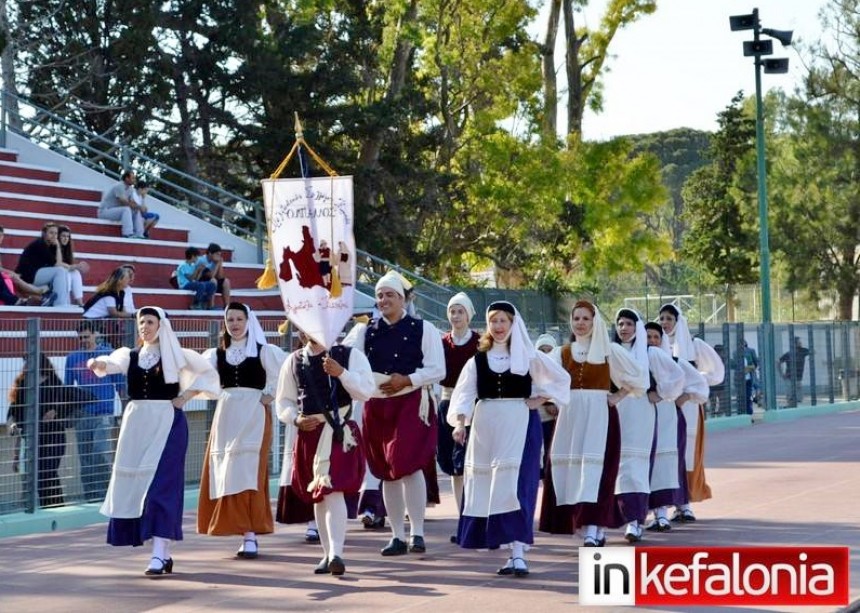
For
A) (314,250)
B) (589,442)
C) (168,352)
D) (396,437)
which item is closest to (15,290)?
(168,352)

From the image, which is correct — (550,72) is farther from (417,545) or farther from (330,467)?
(330,467)

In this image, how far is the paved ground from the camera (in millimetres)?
10695

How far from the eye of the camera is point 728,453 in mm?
23219

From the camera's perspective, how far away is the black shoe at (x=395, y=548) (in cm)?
1277

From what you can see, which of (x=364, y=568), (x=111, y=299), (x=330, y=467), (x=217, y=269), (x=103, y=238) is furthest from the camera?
(x=103, y=238)

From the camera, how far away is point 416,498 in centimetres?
1280

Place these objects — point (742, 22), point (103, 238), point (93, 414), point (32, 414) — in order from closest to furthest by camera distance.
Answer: point (32, 414) < point (93, 414) < point (103, 238) < point (742, 22)

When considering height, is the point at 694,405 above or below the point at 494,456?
above

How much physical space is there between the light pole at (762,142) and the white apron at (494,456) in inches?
764

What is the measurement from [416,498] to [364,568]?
2.90 feet

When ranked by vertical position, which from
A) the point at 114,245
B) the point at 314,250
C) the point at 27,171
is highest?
the point at 27,171

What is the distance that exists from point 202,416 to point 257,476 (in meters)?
4.73

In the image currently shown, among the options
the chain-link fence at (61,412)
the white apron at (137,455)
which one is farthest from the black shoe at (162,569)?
the chain-link fence at (61,412)

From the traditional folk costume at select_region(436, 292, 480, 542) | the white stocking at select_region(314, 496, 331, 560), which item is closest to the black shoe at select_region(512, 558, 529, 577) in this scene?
the white stocking at select_region(314, 496, 331, 560)
